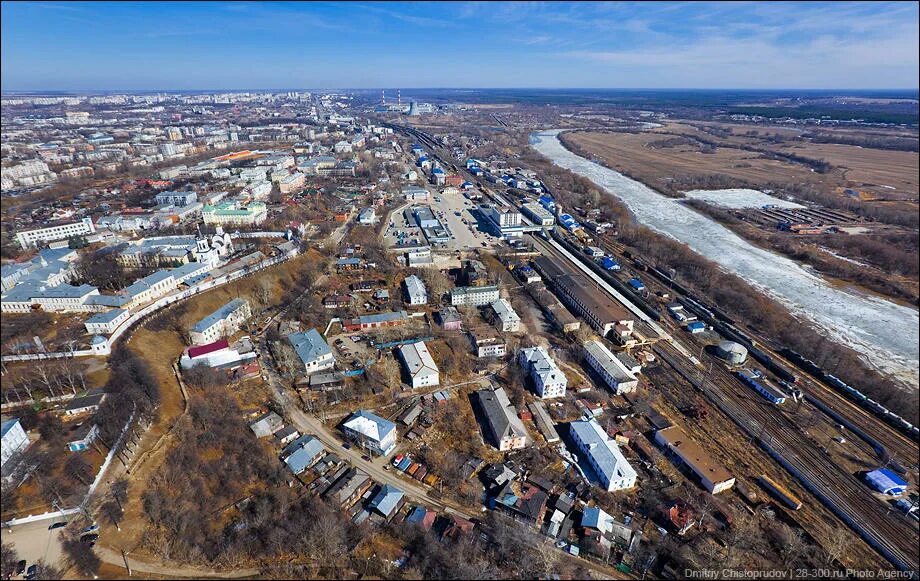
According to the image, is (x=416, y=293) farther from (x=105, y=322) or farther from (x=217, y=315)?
(x=105, y=322)

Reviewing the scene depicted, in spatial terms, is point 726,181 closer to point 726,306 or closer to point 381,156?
point 726,306

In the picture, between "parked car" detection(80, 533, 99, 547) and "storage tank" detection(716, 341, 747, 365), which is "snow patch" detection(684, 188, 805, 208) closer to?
"storage tank" detection(716, 341, 747, 365)

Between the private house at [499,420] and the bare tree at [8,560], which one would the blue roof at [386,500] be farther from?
the bare tree at [8,560]

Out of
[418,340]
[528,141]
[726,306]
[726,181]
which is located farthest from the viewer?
[528,141]

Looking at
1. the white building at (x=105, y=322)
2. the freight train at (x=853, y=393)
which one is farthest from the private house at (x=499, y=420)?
the white building at (x=105, y=322)

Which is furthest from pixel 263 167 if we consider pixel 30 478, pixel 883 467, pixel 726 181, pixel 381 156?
pixel 883 467

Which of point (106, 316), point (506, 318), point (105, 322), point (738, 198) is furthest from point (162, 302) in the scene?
point (738, 198)

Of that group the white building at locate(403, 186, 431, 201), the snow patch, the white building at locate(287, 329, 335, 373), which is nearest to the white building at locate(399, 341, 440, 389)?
the white building at locate(287, 329, 335, 373)
